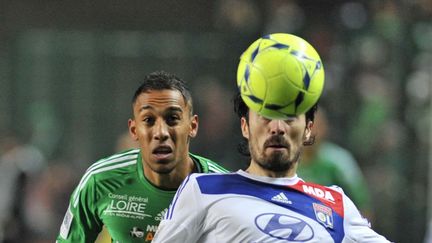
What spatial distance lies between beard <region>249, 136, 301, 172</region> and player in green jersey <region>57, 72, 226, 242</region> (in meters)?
0.85

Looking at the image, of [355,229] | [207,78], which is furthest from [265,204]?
[207,78]

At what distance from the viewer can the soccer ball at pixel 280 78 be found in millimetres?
4430

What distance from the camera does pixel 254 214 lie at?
448 cm

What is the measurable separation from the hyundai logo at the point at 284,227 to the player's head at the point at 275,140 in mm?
227

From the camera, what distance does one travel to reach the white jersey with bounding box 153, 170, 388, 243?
14.5 ft

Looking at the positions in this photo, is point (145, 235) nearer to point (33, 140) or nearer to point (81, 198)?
point (81, 198)

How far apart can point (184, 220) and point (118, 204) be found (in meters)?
1.17

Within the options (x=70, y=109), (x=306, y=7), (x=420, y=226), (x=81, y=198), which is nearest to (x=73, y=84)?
(x=70, y=109)

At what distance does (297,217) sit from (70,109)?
20.1 feet

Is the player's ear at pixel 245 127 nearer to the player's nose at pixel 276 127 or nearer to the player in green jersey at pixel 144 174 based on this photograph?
the player's nose at pixel 276 127

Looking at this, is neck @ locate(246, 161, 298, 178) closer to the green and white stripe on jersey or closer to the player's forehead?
the player's forehead

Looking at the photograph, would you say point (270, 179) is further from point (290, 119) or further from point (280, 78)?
point (280, 78)

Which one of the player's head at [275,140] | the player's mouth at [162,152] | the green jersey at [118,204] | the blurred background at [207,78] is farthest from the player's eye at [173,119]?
the blurred background at [207,78]

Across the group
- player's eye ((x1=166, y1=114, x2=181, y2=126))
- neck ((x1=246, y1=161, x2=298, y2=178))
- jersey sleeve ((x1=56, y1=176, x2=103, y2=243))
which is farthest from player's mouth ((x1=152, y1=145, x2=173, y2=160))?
neck ((x1=246, y1=161, x2=298, y2=178))
